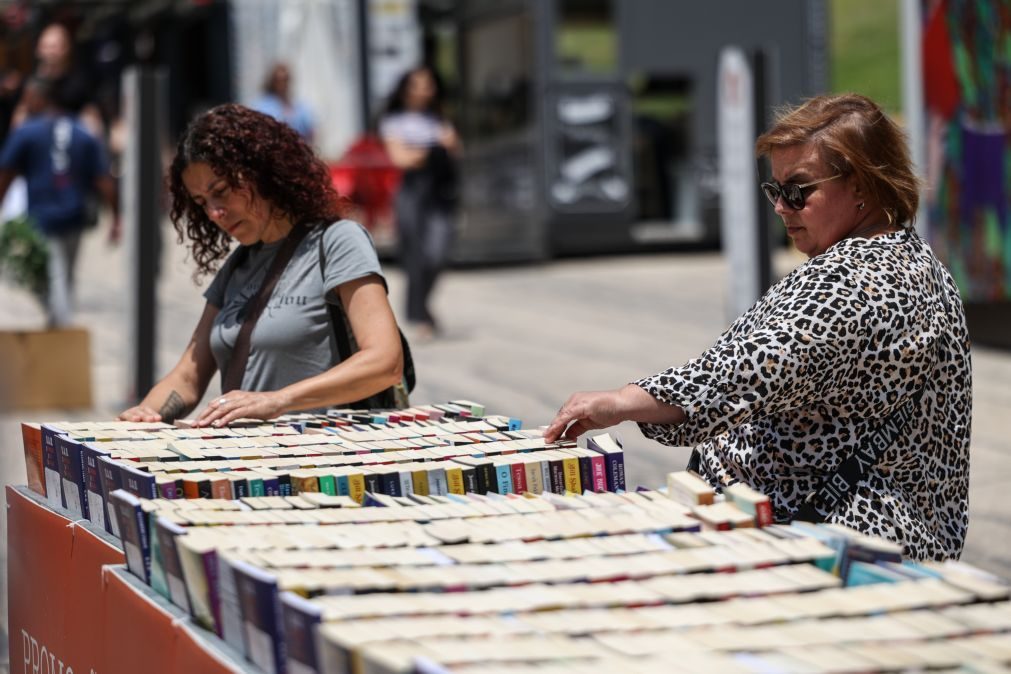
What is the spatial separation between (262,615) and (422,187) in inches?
410

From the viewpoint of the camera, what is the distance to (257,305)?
4.06m

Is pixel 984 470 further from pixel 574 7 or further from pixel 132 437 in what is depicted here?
pixel 574 7

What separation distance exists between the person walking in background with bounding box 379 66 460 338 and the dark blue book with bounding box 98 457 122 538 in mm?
9302

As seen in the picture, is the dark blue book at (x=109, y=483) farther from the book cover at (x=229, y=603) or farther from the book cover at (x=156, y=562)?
the book cover at (x=229, y=603)

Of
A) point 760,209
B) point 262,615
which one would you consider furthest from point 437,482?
point 760,209

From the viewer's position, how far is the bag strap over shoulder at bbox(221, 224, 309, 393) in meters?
4.05

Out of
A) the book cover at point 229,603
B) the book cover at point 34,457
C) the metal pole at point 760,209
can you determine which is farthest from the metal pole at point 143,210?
the book cover at point 229,603

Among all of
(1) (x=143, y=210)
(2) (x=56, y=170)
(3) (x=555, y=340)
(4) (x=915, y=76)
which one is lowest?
(3) (x=555, y=340)

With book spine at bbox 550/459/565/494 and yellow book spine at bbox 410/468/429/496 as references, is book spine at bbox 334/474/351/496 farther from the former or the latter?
book spine at bbox 550/459/565/494

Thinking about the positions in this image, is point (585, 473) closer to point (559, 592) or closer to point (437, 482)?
point (437, 482)

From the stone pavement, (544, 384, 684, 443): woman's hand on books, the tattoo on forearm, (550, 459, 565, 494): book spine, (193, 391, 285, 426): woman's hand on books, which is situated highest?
(544, 384, 684, 443): woman's hand on books

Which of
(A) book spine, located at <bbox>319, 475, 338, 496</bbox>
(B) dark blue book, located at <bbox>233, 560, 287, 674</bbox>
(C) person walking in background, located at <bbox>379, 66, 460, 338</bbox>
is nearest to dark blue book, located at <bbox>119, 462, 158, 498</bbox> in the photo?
(A) book spine, located at <bbox>319, 475, 338, 496</bbox>

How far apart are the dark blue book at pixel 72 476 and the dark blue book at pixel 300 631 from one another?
1126 mm

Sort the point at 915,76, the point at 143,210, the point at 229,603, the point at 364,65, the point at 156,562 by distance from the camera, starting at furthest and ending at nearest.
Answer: the point at 364,65 → the point at 915,76 → the point at 143,210 → the point at 156,562 → the point at 229,603
